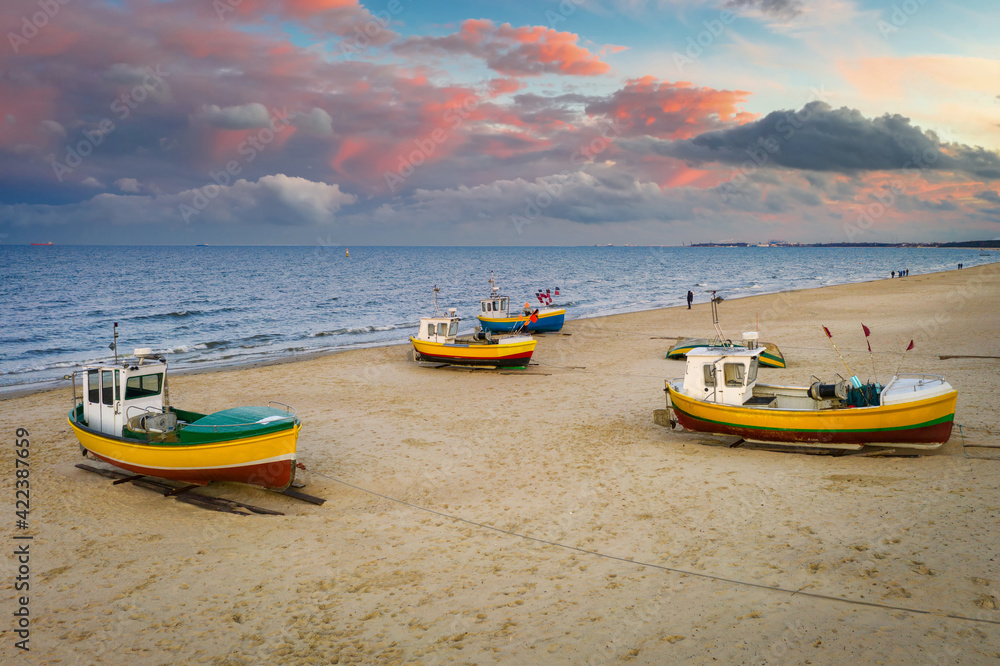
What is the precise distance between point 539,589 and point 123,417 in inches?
440

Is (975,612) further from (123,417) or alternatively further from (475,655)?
(123,417)

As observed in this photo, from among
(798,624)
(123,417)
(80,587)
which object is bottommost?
(80,587)

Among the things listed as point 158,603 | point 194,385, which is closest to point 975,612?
point 158,603

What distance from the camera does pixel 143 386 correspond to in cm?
1475

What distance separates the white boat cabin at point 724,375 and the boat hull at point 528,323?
17204 mm

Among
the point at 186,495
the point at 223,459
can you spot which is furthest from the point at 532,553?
the point at 186,495

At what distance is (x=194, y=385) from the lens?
2686cm

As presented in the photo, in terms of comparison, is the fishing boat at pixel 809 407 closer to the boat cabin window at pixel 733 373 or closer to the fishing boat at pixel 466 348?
the boat cabin window at pixel 733 373

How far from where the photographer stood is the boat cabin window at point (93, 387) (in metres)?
14.9

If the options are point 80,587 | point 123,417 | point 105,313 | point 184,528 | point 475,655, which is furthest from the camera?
point 105,313

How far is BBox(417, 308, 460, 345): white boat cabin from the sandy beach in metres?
9.94

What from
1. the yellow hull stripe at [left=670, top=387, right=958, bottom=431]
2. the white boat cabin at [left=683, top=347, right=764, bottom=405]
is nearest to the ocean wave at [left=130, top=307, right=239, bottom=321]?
the white boat cabin at [left=683, top=347, right=764, bottom=405]

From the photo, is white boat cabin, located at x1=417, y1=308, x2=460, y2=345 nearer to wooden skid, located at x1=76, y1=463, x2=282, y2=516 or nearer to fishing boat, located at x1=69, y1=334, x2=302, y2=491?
fishing boat, located at x1=69, y1=334, x2=302, y2=491

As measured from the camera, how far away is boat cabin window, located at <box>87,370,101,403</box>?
1488cm
